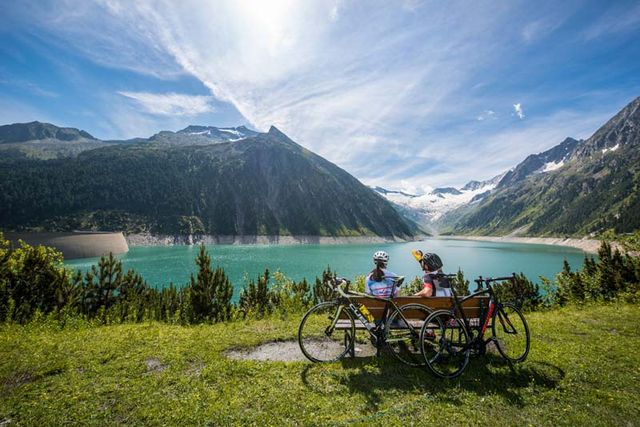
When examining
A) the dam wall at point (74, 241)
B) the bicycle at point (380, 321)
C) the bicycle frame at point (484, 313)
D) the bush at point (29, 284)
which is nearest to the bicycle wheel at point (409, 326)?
the bicycle at point (380, 321)

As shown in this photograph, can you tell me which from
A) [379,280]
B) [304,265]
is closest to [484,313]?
[379,280]

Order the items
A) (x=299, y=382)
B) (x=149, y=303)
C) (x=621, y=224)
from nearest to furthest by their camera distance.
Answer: (x=299, y=382) → (x=149, y=303) → (x=621, y=224)

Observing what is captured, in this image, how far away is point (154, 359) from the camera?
7.60m

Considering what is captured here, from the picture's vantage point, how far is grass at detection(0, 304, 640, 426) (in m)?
5.27

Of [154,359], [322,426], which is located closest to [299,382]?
[322,426]

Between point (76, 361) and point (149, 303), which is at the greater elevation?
point (76, 361)

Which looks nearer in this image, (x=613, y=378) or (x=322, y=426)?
(x=322, y=426)

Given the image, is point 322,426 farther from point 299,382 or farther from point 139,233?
point 139,233

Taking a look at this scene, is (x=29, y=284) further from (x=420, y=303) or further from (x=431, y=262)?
(x=431, y=262)

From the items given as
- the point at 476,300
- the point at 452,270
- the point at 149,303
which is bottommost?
the point at 452,270

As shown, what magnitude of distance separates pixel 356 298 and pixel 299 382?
2247 mm

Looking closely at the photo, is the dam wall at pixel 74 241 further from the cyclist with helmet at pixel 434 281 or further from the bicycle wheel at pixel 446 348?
the bicycle wheel at pixel 446 348

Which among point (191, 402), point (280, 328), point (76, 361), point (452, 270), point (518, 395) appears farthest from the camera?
point (452, 270)

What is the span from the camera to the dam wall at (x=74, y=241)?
79.7 m
